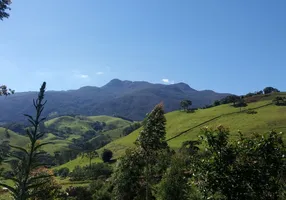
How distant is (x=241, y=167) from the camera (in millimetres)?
15398

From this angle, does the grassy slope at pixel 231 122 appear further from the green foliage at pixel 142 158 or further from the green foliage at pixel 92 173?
the green foliage at pixel 142 158

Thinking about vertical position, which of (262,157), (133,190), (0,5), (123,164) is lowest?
(133,190)

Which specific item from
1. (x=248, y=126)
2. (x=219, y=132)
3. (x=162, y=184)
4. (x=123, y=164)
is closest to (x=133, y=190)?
(x=123, y=164)

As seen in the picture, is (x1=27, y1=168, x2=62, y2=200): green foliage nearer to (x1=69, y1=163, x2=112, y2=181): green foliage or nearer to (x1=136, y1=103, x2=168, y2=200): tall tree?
(x1=136, y1=103, x2=168, y2=200): tall tree

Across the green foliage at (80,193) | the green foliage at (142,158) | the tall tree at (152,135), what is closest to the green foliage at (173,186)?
the green foliage at (142,158)

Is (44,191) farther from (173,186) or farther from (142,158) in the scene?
(142,158)

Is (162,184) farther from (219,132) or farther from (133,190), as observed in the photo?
(219,132)

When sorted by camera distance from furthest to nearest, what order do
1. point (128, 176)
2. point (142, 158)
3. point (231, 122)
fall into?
point (231, 122), point (128, 176), point (142, 158)

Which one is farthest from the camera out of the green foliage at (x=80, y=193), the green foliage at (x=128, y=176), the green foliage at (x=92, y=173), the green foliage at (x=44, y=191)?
the green foliage at (x=92, y=173)

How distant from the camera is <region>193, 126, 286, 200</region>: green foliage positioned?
1498cm

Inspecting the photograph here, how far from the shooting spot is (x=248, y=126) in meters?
158

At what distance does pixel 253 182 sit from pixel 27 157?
11.2m

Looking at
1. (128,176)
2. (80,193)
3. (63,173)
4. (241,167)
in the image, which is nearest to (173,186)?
(128,176)

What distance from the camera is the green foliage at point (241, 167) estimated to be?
15.0 m
